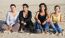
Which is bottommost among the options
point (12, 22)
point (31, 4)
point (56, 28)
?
point (56, 28)

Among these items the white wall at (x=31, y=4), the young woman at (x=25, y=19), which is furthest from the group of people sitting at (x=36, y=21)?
the white wall at (x=31, y=4)

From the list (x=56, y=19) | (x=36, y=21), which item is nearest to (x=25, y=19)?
(x=36, y=21)

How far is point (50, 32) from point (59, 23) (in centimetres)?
36

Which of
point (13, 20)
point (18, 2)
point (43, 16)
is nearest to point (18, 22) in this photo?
point (13, 20)

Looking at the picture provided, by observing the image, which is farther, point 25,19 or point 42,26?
point 25,19

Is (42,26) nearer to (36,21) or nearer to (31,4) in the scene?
(36,21)

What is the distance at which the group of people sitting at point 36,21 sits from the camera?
754cm

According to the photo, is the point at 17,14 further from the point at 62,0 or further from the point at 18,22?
the point at 62,0

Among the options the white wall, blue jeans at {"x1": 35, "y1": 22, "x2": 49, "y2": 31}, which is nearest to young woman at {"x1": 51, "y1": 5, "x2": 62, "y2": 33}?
Answer: blue jeans at {"x1": 35, "y1": 22, "x2": 49, "y2": 31}

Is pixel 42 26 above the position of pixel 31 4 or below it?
below

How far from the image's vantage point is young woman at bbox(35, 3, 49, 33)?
24.7ft

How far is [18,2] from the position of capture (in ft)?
36.9

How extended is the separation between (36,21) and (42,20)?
0.55 feet

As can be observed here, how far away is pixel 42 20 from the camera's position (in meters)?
7.60
